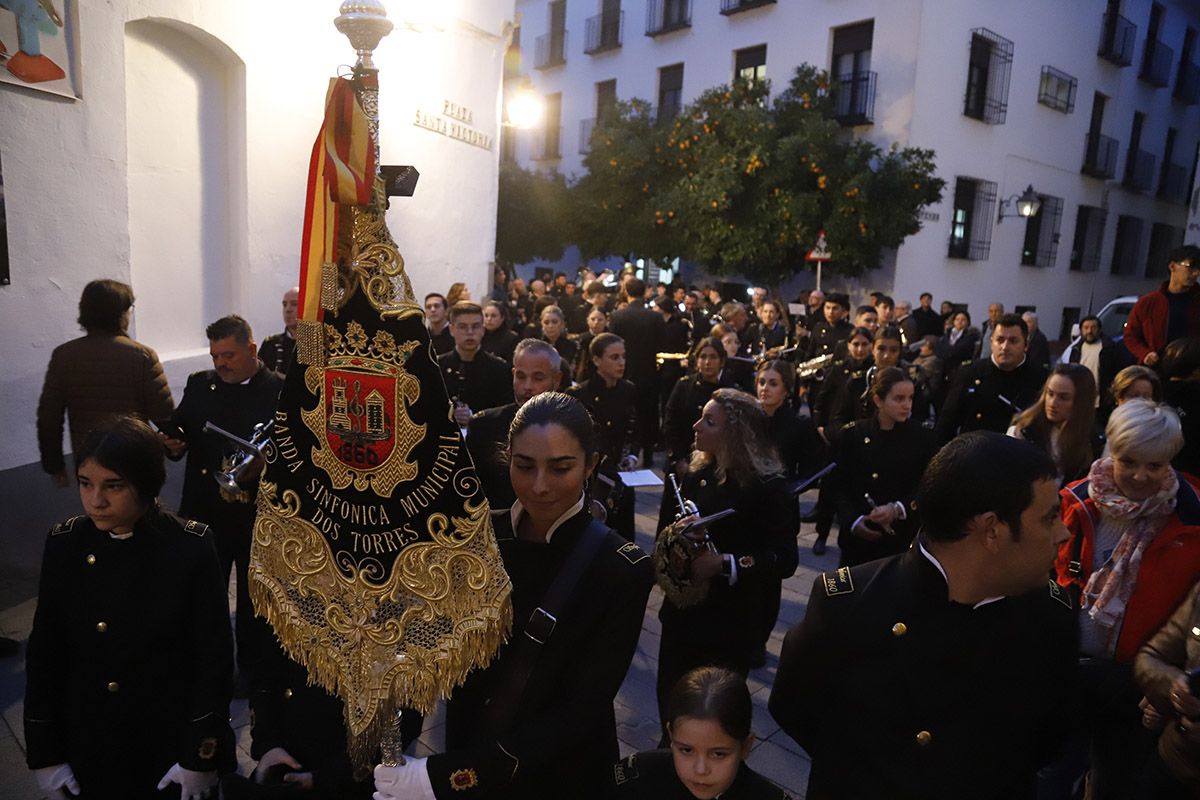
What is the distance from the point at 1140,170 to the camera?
25.2 m

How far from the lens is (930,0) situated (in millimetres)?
17406

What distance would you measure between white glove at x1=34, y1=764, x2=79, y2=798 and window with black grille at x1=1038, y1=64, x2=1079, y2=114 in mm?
23940

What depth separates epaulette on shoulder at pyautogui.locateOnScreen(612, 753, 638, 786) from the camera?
7.27 feet

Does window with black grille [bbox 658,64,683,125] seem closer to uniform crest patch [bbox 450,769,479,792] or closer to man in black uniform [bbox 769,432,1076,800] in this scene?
man in black uniform [bbox 769,432,1076,800]

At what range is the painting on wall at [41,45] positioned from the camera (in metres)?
6.44

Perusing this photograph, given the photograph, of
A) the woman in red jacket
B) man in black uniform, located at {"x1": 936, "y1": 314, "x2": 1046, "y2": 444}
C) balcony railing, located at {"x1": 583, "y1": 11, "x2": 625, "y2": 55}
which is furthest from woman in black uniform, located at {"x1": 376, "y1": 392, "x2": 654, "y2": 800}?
balcony railing, located at {"x1": 583, "y1": 11, "x2": 625, "y2": 55}

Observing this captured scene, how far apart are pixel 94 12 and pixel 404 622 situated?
7.53 meters

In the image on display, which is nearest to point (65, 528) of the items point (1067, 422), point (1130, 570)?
point (1130, 570)

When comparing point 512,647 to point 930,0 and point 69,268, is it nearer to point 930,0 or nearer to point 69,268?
point 69,268

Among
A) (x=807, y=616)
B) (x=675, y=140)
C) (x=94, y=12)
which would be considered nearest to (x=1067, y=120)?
(x=675, y=140)

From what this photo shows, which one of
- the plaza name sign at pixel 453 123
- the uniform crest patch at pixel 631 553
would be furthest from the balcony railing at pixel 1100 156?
the uniform crest patch at pixel 631 553

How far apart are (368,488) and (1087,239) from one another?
Answer: 27.3 metres

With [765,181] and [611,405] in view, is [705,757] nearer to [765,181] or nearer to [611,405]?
[611,405]

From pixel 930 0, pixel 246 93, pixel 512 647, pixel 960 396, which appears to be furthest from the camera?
pixel 930 0
